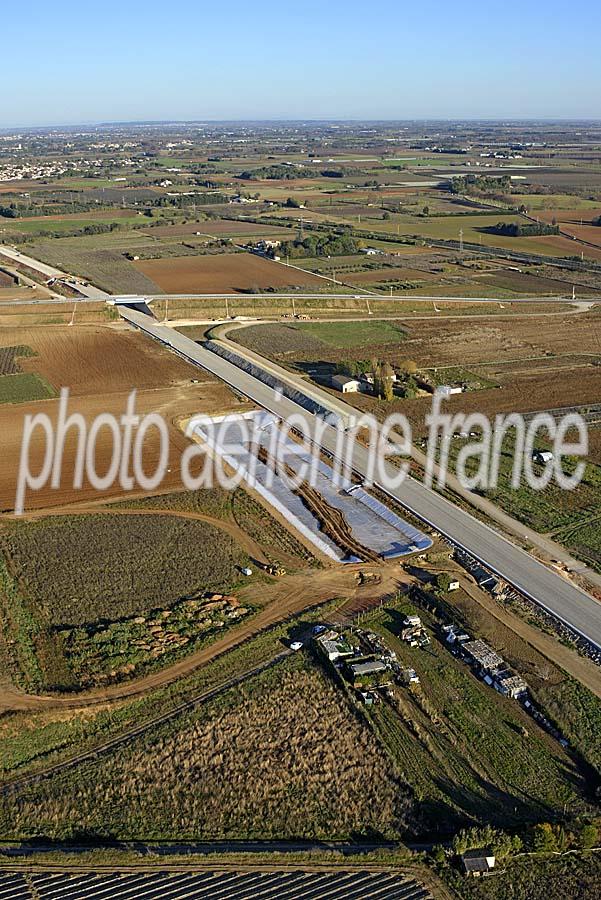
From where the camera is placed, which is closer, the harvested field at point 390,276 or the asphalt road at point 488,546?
the asphalt road at point 488,546

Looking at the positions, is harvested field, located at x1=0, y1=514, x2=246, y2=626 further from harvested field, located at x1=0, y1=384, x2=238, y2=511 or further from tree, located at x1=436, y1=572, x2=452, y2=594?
tree, located at x1=436, y1=572, x2=452, y2=594

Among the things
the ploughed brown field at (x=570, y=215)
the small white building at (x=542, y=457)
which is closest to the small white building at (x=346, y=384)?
the small white building at (x=542, y=457)

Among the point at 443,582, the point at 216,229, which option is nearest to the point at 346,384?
the point at 443,582

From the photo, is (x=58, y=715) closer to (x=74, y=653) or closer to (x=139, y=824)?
(x=74, y=653)

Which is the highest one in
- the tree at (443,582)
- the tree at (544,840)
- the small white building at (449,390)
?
the small white building at (449,390)

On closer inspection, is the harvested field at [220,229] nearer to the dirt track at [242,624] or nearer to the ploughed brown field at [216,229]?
the ploughed brown field at [216,229]

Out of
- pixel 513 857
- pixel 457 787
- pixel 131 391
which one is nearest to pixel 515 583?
pixel 457 787

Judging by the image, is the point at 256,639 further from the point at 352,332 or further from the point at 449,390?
the point at 352,332
